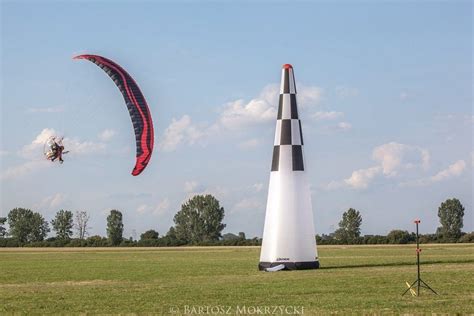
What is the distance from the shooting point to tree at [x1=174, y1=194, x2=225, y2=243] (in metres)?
140

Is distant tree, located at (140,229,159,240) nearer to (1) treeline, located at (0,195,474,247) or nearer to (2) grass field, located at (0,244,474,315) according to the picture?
(1) treeline, located at (0,195,474,247)

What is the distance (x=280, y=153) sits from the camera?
34688mm

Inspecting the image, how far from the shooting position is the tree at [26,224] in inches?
5994

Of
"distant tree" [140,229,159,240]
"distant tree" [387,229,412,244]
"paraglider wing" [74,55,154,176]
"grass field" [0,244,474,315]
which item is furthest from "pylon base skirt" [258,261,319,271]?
"distant tree" [140,229,159,240]

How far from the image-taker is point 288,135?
34.8 m

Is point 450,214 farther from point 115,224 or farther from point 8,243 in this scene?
point 8,243

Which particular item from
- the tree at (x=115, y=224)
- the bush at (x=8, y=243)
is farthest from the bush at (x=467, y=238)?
the tree at (x=115, y=224)

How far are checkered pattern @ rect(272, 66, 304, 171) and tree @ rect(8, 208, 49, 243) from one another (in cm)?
12285

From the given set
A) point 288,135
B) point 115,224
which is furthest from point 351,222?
point 288,135

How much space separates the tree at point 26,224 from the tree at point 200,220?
2746 centimetres

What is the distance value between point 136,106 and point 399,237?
69575mm

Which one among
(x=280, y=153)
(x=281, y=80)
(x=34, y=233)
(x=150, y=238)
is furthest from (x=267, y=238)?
(x=34, y=233)

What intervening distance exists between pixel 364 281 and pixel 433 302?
7.16 meters

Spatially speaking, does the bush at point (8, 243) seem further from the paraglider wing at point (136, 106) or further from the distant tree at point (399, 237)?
the paraglider wing at point (136, 106)
